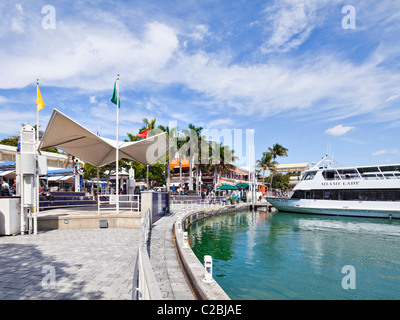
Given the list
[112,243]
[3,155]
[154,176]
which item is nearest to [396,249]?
[112,243]

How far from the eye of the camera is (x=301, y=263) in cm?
1167

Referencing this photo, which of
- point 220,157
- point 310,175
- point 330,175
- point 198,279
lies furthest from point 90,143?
point 220,157

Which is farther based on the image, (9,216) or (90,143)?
(90,143)

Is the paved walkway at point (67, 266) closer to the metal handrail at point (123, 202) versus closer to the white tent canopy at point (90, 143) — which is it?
the metal handrail at point (123, 202)

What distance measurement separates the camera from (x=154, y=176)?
3919cm

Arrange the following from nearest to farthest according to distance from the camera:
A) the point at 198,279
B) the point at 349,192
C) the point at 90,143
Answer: the point at 198,279
the point at 90,143
the point at 349,192

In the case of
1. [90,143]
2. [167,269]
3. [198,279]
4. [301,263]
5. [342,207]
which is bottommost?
[342,207]

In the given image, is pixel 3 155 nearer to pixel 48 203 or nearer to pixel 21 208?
pixel 48 203

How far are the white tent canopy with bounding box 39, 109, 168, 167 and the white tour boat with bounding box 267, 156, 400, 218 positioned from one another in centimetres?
2385

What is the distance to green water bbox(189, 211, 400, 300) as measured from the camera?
8.59 m

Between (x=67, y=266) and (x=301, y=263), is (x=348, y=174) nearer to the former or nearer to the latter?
(x=301, y=263)

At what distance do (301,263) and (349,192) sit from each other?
25.5m

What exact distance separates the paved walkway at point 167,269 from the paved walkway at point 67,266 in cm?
71

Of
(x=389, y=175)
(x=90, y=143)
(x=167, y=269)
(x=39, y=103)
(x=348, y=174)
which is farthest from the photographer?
(x=348, y=174)
